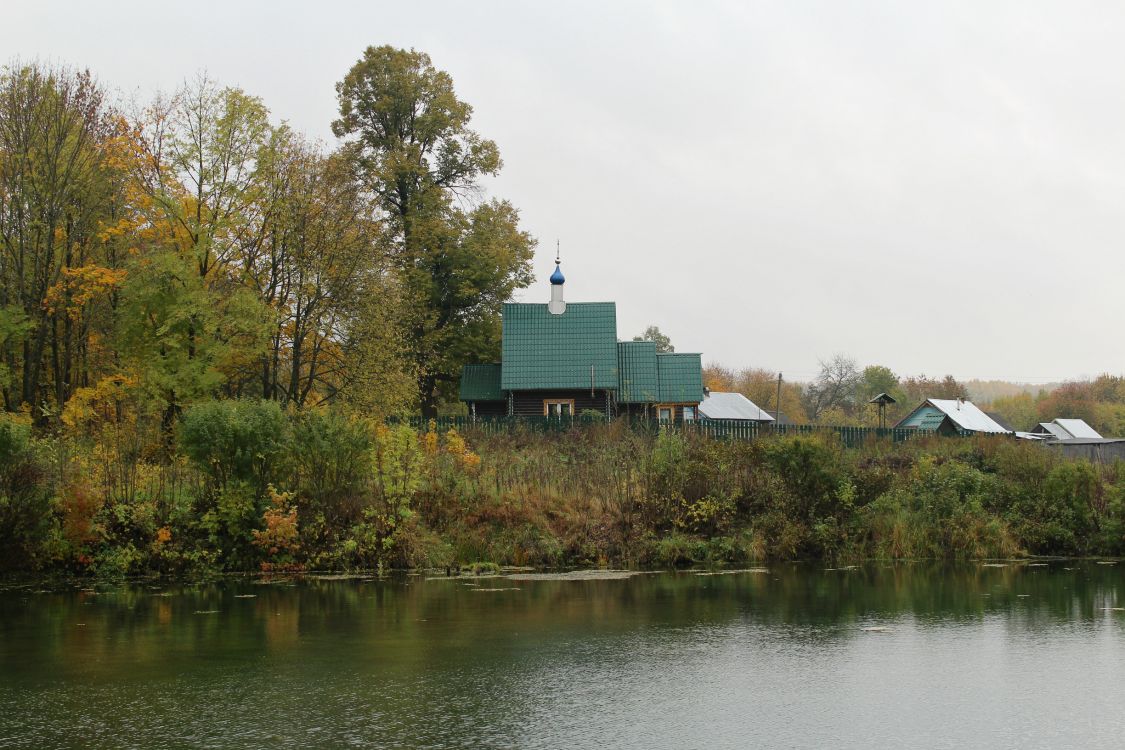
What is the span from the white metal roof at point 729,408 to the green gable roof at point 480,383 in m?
18.1

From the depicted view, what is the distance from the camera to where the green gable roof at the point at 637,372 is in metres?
49.6

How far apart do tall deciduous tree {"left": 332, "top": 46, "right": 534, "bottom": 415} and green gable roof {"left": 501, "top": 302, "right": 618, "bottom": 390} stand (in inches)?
80.2

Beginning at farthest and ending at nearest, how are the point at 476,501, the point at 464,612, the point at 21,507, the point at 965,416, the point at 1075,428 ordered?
the point at 1075,428, the point at 965,416, the point at 476,501, the point at 21,507, the point at 464,612

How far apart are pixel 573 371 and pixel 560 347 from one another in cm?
145

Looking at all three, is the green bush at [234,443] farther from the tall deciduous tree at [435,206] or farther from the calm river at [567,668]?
the tall deciduous tree at [435,206]

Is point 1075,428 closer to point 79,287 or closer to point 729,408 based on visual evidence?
point 729,408

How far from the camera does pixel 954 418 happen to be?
5959 cm

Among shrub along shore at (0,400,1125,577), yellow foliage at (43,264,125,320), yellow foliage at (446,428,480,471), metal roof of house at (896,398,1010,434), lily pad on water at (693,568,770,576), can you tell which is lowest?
lily pad on water at (693,568,770,576)

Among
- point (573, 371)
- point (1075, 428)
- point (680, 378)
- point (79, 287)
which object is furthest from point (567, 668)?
point (1075, 428)

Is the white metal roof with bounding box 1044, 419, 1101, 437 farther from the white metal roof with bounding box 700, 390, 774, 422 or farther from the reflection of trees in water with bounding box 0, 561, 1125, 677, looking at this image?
the reflection of trees in water with bounding box 0, 561, 1125, 677

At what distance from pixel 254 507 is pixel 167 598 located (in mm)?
4677

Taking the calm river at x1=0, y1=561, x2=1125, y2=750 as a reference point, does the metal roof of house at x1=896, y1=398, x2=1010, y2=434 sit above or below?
above

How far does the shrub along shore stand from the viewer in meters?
22.0

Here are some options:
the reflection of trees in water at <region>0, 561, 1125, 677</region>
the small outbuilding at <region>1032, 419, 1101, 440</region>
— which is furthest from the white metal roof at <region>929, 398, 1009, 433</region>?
the reflection of trees in water at <region>0, 561, 1125, 677</region>
